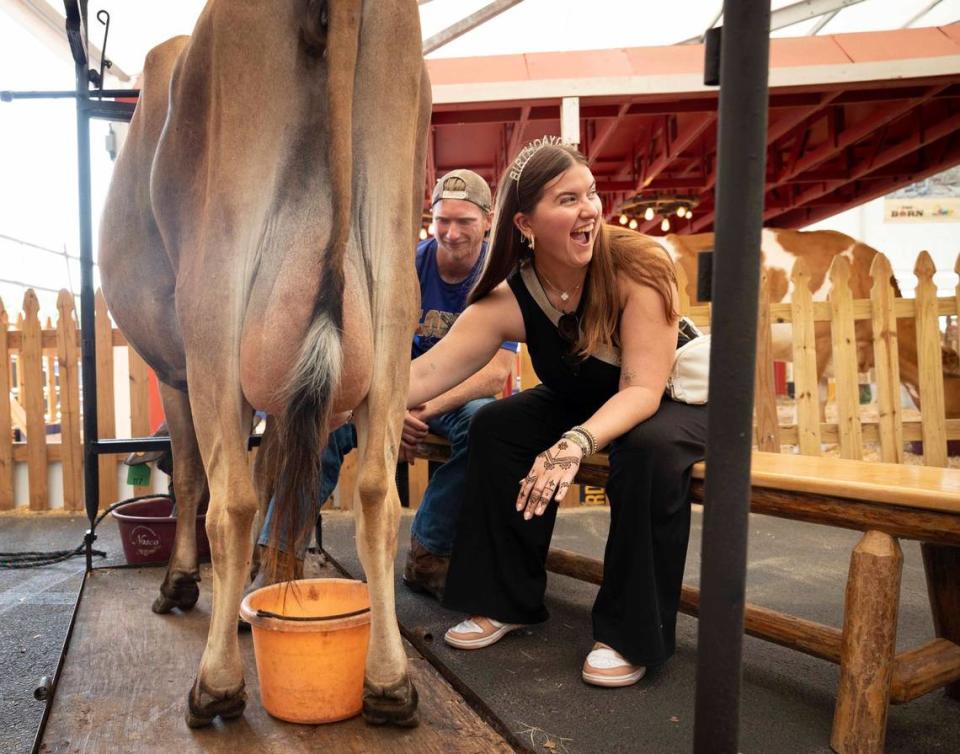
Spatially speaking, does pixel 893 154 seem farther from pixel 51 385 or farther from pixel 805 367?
pixel 51 385

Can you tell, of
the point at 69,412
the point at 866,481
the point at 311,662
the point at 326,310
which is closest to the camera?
the point at 326,310

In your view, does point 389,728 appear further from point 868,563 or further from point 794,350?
point 794,350

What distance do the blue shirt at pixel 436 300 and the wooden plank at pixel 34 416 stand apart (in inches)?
122

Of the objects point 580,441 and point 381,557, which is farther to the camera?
point 580,441

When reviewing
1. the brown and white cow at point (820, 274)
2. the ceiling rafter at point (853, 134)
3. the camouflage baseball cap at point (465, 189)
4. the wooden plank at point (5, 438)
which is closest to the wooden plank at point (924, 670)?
the camouflage baseball cap at point (465, 189)

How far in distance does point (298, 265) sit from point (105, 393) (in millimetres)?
4050

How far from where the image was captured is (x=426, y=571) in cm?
304

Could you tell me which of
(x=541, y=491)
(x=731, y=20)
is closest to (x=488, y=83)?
(x=541, y=491)

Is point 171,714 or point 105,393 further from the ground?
point 105,393

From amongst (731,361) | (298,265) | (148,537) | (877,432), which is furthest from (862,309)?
(731,361)

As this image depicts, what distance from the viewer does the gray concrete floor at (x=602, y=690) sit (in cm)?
185

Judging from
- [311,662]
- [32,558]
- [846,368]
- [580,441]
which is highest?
[846,368]

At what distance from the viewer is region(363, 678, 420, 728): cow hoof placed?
1.59 meters

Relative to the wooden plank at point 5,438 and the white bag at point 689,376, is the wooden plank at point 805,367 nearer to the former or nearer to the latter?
the white bag at point 689,376
